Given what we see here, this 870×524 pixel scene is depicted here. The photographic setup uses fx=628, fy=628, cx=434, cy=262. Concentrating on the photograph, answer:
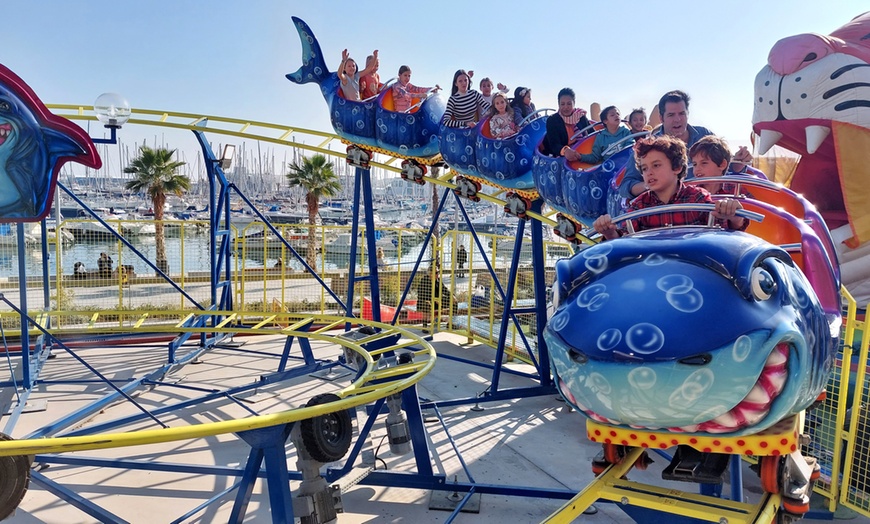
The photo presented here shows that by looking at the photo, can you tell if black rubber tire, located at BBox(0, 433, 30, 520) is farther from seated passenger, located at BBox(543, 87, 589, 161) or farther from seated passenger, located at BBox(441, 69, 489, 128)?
seated passenger, located at BBox(441, 69, 489, 128)

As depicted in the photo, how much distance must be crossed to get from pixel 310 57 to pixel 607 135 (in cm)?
370

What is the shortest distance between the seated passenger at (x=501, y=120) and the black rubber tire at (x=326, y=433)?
340 cm

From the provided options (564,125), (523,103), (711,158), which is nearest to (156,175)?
(523,103)

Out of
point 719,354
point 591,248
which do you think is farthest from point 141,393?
point 719,354

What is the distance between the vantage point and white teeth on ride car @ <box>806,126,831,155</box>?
17.7ft

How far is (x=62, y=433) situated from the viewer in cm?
478

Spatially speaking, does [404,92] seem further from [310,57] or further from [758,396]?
[758,396]

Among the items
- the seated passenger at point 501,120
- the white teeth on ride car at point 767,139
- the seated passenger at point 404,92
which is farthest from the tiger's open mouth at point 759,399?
the seated passenger at point 404,92

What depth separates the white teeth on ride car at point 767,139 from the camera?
570 cm

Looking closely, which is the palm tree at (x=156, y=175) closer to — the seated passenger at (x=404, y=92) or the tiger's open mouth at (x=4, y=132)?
the seated passenger at (x=404, y=92)

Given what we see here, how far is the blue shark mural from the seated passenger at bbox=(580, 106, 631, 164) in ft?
11.4

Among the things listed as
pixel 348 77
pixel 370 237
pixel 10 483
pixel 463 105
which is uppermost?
pixel 348 77

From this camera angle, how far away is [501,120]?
5.55 meters

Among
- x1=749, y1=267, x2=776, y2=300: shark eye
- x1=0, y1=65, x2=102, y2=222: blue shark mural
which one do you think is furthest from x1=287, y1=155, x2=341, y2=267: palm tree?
x1=749, y1=267, x2=776, y2=300: shark eye
